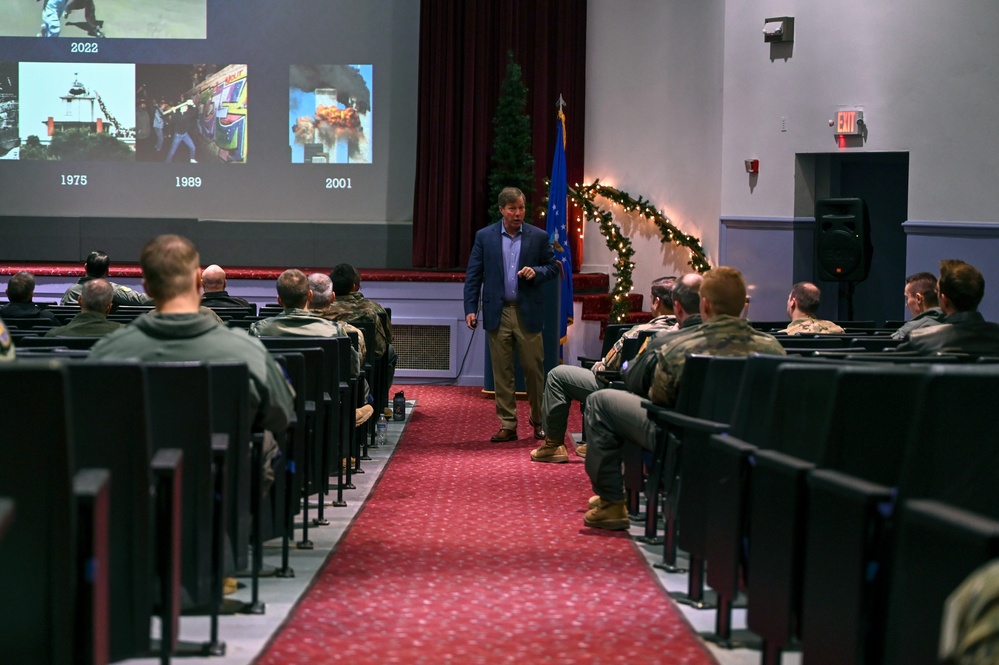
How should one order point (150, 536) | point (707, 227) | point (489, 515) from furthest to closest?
point (707, 227)
point (489, 515)
point (150, 536)

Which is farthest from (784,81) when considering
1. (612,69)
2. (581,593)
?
(581,593)

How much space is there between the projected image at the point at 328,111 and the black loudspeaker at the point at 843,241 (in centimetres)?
497

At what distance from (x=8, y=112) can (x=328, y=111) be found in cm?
330

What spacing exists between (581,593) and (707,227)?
7681 millimetres

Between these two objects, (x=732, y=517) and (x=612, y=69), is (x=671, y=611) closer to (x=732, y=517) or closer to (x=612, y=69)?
(x=732, y=517)

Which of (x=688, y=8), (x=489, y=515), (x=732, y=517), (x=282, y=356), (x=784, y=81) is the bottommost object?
(x=489, y=515)

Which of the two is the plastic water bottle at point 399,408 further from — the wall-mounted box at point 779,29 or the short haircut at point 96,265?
the wall-mounted box at point 779,29

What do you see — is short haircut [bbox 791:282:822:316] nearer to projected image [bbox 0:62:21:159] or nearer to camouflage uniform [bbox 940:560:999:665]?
camouflage uniform [bbox 940:560:999:665]

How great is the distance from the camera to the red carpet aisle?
12.2 ft

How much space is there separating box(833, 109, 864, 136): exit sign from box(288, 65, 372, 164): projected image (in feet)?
16.1

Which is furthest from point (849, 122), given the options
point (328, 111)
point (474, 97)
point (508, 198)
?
point (328, 111)

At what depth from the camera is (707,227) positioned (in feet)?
38.2

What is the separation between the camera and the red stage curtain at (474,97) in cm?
1240

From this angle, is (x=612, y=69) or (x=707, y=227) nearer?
(x=707, y=227)
